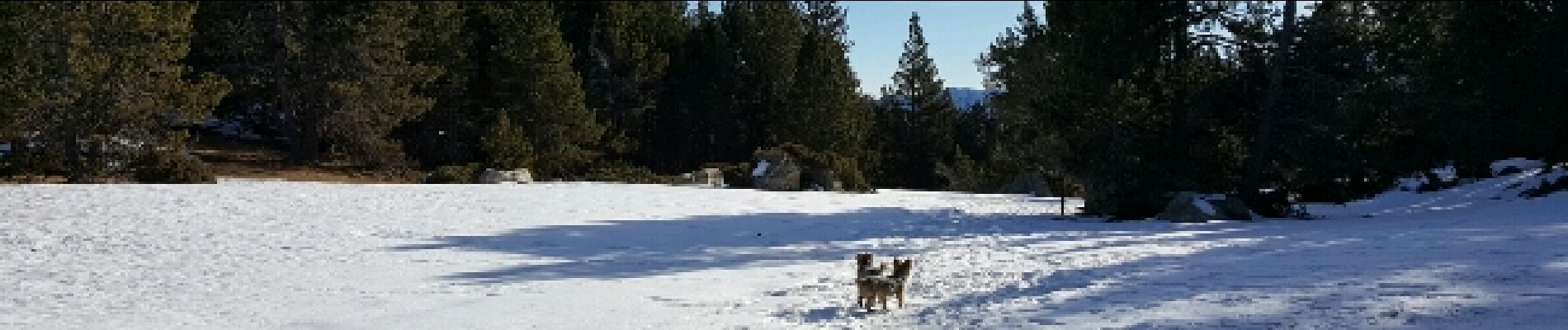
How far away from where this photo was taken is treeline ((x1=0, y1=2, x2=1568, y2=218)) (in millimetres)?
19141

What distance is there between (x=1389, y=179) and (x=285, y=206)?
94.3ft

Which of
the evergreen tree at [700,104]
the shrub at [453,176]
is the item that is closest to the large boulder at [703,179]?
the shrub at [453,176]

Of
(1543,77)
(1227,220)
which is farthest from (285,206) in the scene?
(1543,77)

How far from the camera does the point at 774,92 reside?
53.2 meters

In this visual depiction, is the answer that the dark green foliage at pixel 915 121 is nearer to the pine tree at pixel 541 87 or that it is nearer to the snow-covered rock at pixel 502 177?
the pine tree at pixel 541 87

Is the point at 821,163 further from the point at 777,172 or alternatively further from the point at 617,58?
the point at 617,58

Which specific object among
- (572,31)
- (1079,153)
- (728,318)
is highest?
(572,31)

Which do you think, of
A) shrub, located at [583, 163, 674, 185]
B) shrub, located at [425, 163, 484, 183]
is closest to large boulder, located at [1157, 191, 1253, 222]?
shrub, located at [583, 163, 674, 185]

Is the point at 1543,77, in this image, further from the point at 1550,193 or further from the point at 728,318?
the point at 728,318

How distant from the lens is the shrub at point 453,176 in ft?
95.0

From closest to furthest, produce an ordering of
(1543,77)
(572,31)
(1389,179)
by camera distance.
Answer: (1389,179), (1543,77), (572,31)

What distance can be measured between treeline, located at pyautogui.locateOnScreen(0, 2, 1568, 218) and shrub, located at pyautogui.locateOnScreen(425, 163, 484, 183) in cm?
268

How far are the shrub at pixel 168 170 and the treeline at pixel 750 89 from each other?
16cm

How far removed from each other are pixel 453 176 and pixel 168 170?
7.44 meters
